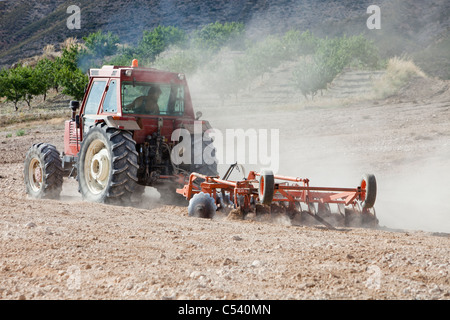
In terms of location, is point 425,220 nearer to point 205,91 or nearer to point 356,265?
point 356,265

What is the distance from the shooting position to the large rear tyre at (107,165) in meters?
8.41

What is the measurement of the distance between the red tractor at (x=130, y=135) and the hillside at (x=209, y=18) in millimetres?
82150

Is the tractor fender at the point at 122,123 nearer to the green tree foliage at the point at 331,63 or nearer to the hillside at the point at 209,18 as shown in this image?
the green tree foliage at the point at 331,63

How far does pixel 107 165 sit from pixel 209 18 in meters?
103

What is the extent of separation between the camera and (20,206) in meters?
8.16

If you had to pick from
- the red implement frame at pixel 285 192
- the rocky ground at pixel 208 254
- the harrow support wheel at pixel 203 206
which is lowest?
the rocky ground at pixel 208 254

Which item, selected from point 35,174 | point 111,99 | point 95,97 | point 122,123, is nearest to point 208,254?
point 122,123

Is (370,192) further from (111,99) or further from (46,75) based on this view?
(46,75)

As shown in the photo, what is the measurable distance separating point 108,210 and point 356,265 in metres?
4.09

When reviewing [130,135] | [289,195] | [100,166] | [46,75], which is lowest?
[289,195]

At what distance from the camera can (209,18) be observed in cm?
10806

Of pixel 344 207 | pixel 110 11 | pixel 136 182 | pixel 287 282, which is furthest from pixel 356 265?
pixel 110 11

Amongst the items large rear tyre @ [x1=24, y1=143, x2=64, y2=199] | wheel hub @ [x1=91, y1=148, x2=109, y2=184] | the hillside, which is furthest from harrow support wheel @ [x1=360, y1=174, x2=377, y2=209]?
the hillside

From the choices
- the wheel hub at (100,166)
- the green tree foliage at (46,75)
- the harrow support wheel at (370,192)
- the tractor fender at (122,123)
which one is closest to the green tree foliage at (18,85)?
the green tree foliage at (46,75)
